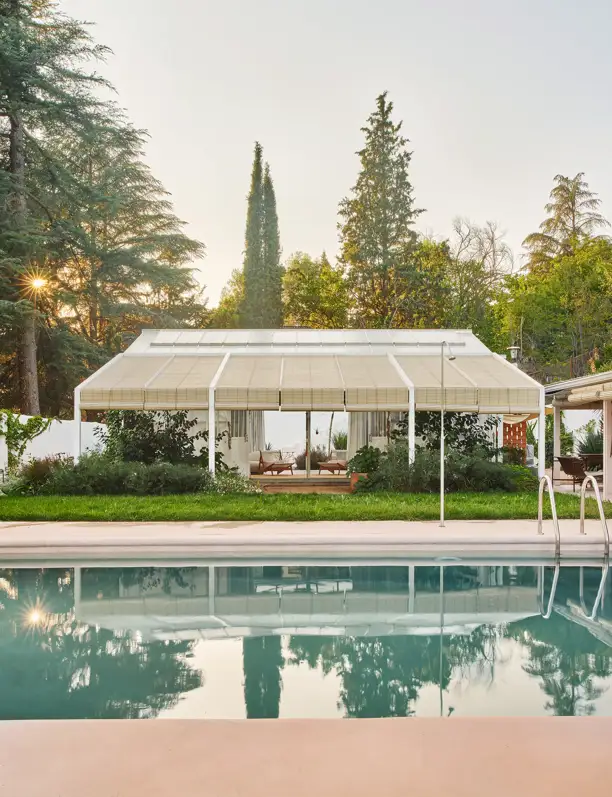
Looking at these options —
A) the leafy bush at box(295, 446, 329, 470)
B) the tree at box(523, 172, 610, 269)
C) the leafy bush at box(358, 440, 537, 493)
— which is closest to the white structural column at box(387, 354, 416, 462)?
the leafy bush at box(358, 440, 537, 493)

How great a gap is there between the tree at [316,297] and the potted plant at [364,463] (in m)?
21.5

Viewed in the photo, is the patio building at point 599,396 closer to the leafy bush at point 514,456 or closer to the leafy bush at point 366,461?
the leafy bush at point 514,456

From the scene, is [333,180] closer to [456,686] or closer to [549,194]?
[549,194]

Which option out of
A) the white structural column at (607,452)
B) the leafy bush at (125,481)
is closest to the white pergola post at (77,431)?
the leafy bush at (125,481)

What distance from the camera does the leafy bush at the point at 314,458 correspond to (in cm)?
2183

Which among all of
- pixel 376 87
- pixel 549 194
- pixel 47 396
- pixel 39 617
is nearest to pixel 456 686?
pixel 39 617

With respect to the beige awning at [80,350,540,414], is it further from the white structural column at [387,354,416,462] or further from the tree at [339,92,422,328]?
the tree at [339,92,422,328]

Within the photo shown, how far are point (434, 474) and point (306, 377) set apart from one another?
3573mm

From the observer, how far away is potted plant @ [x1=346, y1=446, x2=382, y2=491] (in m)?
15.9

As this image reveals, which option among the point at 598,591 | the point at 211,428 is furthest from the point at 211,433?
the point at 598,591

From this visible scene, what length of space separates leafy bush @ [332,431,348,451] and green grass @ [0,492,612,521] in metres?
8.60

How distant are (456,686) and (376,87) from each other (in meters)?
37.2

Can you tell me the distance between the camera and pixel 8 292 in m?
24.3

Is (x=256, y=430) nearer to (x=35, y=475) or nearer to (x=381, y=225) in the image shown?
(x=35, y=475)
